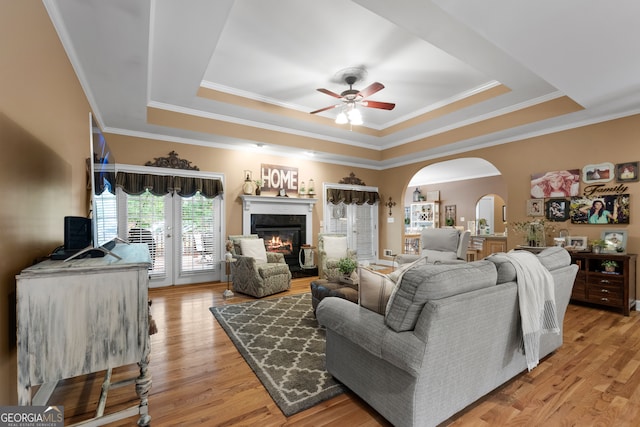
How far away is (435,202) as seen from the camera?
458 inches

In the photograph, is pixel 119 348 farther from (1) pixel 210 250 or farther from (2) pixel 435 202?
(2) pixel 435 202

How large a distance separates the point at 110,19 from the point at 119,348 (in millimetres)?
2394

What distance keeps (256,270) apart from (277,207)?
6.34 ft

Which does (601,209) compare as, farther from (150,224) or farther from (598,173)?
(150,224)

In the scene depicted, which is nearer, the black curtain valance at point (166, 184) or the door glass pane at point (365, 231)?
the black curtain valance at point (166, 184)

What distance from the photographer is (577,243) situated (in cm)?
428

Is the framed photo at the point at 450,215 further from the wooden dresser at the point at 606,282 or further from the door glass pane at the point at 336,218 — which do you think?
the wooden dresser at the point at 606,282

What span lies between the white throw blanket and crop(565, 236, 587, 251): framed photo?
2773 millimetres

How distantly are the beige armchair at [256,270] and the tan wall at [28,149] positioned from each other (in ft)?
8.23

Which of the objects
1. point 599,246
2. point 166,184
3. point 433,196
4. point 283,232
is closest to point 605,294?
point 599,246

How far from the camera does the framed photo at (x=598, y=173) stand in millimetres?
Result: 4148

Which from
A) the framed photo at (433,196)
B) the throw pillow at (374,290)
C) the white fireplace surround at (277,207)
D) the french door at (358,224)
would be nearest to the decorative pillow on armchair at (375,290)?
the throw pillow at (374,290)

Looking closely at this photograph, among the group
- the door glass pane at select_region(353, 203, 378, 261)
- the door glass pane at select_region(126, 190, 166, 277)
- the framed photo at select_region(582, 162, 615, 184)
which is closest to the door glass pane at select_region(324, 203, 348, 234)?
the door glass pane at select_region(353, 203, 378, 261)

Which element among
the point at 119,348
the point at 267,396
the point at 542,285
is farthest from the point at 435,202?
the point at 119,348
